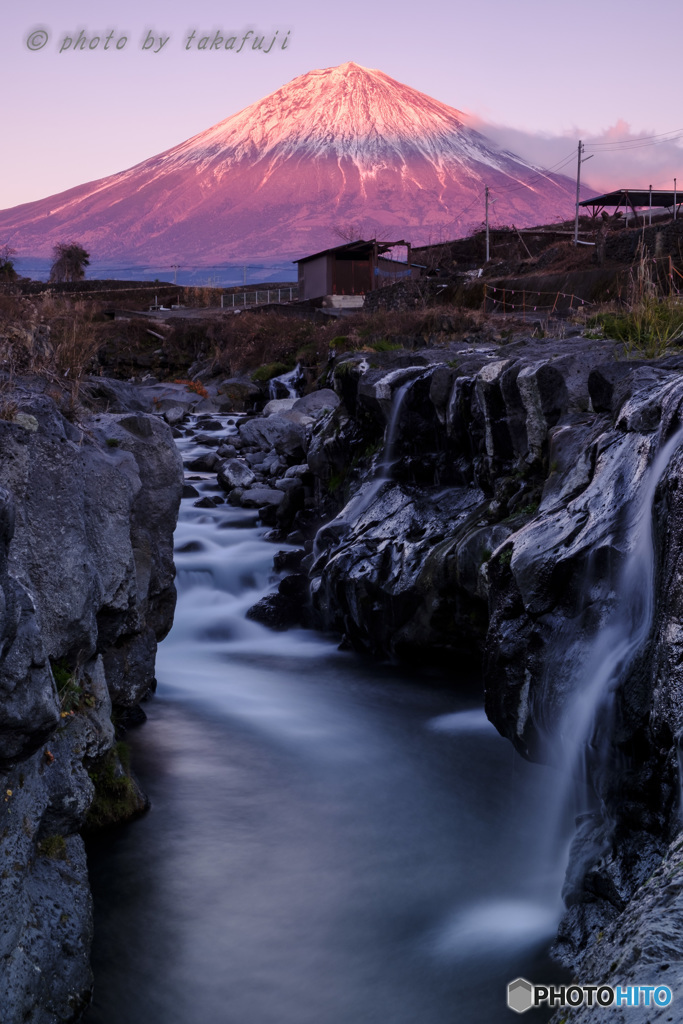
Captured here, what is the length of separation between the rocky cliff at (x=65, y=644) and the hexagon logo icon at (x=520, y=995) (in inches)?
77.7

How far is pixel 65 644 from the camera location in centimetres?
480

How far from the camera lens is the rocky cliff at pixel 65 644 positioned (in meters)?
3.51

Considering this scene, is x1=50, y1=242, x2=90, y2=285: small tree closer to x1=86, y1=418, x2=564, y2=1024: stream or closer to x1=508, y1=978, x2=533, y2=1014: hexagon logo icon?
x1=86, y1=418, x2=564, y2=1024: stream

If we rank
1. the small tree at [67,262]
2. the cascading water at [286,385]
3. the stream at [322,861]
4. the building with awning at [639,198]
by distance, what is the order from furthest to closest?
the small tree at [67,262], the building with awning at [639,198], the cascading water at [286,385], the stream at [322,861]

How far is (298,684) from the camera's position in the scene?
28.1 feet

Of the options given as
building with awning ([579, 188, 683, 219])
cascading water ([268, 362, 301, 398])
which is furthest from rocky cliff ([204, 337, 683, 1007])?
building with awning ([579, 188, 683, 219])

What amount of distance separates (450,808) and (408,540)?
3.32 m

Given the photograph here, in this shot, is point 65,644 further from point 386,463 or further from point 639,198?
point 639,198

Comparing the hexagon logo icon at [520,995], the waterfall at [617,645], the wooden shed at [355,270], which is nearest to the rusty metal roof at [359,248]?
the wooden shed at [355,270]

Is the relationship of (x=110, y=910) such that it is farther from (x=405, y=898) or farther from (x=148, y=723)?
(x=148, y=723)

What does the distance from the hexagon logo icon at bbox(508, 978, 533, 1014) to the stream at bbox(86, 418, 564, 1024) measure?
0.04 meters

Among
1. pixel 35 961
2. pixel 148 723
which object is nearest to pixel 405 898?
pixel 35 961

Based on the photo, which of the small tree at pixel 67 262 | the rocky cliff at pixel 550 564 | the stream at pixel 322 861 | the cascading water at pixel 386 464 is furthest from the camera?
the small tree at pixel 67 262

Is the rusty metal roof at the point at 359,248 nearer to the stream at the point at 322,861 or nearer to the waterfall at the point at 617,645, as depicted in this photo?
the stream at the point at 322,861
